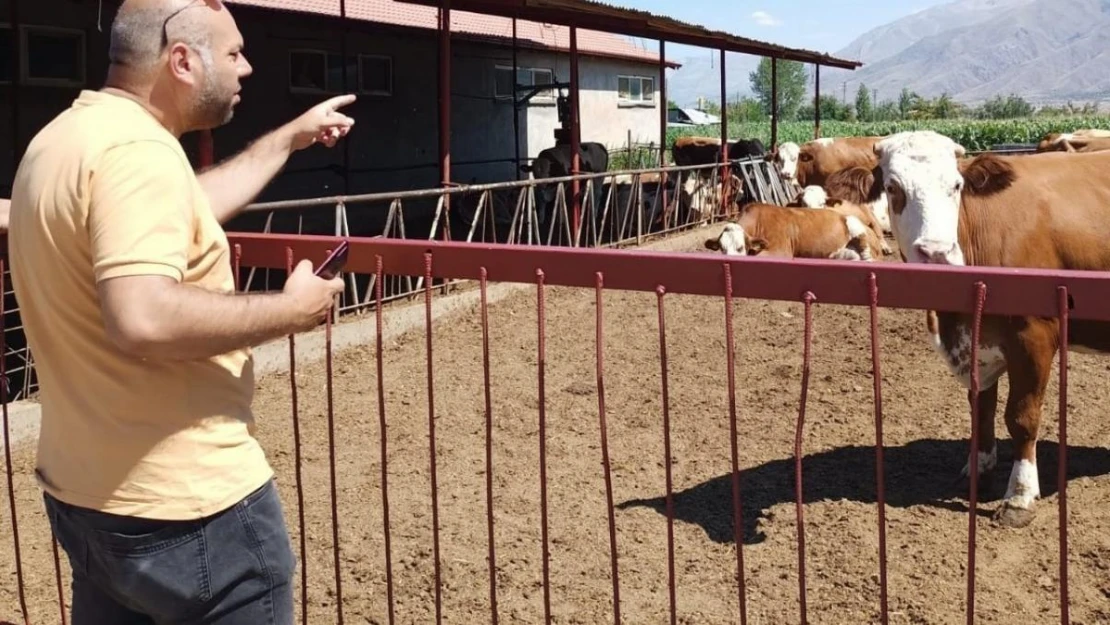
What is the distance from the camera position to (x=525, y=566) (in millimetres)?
4320

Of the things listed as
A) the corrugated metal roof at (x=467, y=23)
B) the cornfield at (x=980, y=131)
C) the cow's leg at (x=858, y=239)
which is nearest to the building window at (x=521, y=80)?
the corrugated metal roof at (x=467, y=23)

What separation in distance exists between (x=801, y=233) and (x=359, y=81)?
8.06m

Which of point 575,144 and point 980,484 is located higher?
point 575,144

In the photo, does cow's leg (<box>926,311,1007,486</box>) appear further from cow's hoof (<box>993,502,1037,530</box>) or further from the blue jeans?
the blue jeans

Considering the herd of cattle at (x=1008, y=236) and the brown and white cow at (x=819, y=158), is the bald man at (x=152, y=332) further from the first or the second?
the brown and white cow at (x=819, y=158)

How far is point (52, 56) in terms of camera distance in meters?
12.2

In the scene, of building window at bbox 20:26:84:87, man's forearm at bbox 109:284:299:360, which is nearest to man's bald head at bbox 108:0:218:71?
man's forearm at bbox 109:284:299:360

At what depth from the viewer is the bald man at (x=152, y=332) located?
163 cm

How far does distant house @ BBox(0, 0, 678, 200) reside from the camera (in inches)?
474

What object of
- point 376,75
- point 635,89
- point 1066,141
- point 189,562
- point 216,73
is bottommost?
point 189,562

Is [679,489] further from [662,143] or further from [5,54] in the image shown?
[662,143]

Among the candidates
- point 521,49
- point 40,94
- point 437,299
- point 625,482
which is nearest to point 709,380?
point 625,482

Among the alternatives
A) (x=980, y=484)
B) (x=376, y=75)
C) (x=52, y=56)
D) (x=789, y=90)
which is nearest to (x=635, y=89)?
(x=376, y=75)

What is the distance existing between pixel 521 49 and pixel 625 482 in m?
16.3
